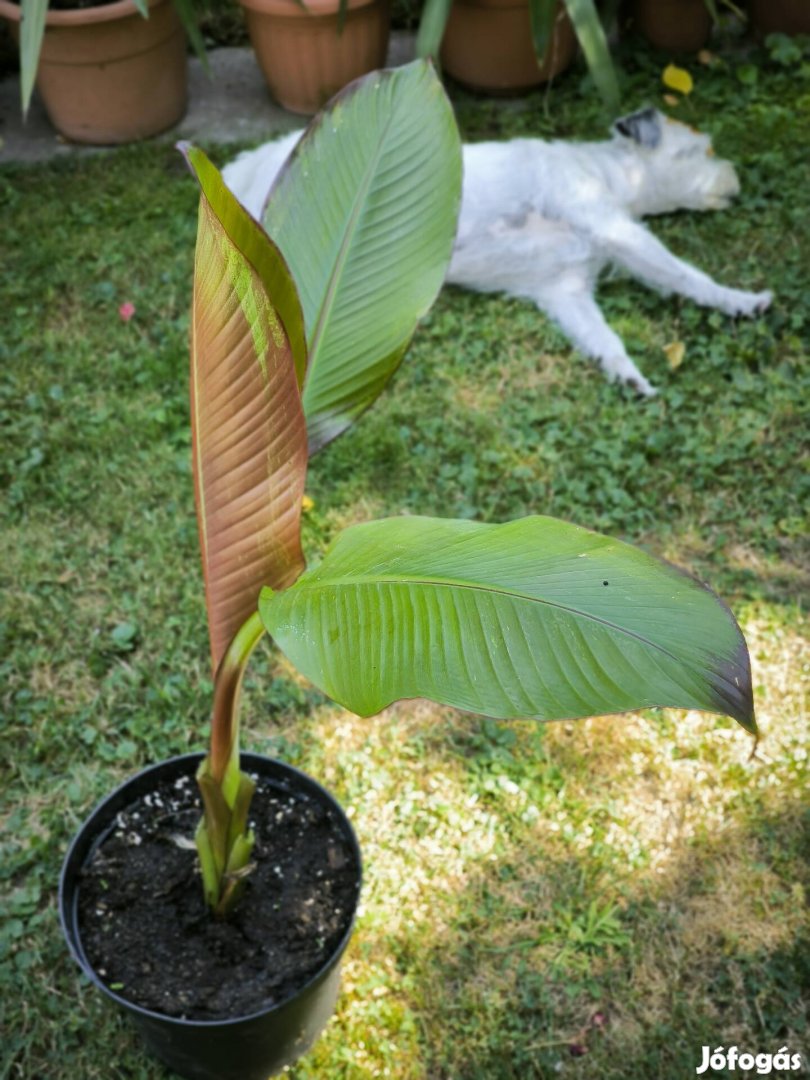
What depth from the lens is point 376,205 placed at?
1318mm

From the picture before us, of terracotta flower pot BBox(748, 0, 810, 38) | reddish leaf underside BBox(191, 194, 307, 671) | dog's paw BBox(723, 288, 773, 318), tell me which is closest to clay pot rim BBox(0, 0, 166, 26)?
dog's paw BBox(723, 288, 773, 318)

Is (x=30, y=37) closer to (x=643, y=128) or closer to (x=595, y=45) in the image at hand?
(x=595, y=45)

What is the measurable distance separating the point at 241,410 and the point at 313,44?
3.11 meters

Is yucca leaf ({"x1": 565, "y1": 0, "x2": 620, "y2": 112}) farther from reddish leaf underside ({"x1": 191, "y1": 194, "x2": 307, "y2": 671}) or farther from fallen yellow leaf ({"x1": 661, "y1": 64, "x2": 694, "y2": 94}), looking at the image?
reddish leaf underside ({"x1": 191, "y1": 194, "x2": 307, "y2": 671})

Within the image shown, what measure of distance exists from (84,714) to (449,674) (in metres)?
1.39

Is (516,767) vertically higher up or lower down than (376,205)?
lower down

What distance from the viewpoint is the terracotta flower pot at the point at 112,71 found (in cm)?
347

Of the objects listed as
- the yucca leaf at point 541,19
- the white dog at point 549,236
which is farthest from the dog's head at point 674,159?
the yucca leaf at point 541,19

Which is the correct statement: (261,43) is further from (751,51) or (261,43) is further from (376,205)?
(376,205)

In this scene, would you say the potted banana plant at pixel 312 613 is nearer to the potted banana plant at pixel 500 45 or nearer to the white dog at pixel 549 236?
the white dog at pixel 549 236

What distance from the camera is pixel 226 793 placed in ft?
4.42

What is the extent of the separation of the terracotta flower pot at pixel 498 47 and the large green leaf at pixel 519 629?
3217 mm

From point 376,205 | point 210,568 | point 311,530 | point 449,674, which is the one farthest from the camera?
point 311,530

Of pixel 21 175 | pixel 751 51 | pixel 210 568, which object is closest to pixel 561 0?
pixel 751 51
